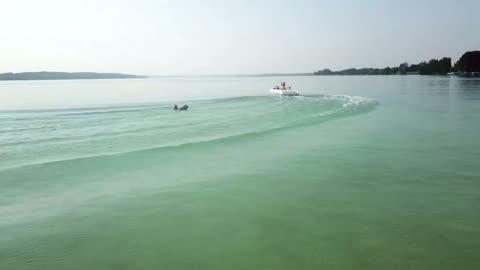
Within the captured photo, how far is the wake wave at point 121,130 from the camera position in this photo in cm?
1413

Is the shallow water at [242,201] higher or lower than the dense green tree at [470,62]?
lower

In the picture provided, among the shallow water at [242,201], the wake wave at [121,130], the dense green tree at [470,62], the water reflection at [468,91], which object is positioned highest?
the dense green tree at [470,62]

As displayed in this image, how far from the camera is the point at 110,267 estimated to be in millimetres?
5309

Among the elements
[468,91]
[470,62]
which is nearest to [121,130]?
[468,91]

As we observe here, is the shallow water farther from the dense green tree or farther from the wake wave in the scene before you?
the dense green tree

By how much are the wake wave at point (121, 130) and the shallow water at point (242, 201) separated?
17cm

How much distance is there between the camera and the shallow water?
5.66 metres

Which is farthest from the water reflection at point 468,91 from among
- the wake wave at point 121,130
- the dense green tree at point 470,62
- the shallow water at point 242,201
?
the dense green tree at point 470,62

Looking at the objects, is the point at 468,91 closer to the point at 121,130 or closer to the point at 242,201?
the point at 121,130

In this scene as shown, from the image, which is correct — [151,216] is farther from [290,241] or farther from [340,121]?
[340,121]

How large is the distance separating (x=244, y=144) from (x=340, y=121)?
9.09 meters

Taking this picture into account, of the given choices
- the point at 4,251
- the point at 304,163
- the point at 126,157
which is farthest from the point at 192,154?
the point at 4,251

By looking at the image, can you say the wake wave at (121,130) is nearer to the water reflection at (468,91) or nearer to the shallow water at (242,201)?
the shallow water at (242,201)

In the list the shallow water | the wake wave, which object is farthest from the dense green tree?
the shallow water
